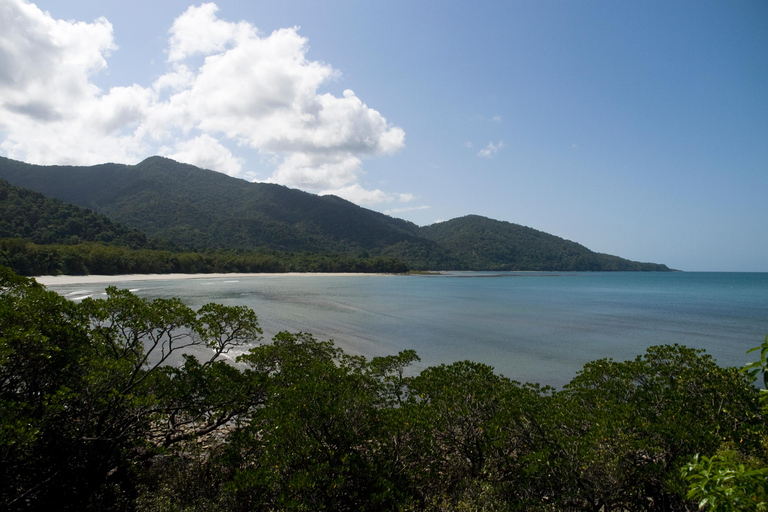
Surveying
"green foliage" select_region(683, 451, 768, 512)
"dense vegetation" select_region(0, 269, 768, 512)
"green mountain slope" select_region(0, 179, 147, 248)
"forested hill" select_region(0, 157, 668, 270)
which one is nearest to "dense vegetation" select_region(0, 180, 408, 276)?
"green mountain slope" select_region(0, 179, 147, 248)

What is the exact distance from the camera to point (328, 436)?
6414 mm

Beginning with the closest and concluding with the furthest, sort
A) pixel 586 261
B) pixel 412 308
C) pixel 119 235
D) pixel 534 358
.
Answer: pixel 534 358, pixel 412 308, pixel 119 235, pixel 586 261

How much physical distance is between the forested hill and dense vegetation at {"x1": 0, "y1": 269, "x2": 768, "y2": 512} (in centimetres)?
12605

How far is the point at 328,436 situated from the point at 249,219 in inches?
6310

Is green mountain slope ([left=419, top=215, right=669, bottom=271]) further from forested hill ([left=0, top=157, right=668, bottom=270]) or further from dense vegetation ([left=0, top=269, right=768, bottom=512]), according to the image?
dense vegetation ([left=0, top=269, right=768, bottom=512])

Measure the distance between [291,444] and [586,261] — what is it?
698 ft

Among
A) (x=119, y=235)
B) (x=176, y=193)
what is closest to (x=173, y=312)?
(x=119, y=235)

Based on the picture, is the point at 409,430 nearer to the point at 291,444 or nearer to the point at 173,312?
the point at 291,444

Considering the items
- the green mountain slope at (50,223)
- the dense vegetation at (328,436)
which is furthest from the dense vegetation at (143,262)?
the dense vegetation at (328,436)

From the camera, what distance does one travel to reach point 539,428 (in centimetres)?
659

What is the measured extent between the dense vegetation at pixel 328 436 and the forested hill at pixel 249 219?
126054 mm

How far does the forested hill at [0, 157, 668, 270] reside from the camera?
140875 millimetres

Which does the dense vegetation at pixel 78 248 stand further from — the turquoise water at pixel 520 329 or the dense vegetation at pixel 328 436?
the dense vegetation at pixel 328 436

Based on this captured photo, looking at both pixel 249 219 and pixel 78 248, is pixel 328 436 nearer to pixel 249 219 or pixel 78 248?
pixel 78 248
